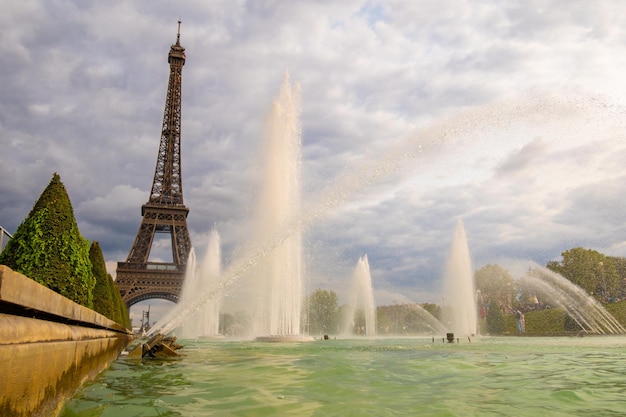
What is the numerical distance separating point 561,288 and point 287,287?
32.9 m

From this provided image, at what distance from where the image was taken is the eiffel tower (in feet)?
209

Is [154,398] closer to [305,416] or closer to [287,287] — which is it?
[305,416]

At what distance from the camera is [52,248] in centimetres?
969

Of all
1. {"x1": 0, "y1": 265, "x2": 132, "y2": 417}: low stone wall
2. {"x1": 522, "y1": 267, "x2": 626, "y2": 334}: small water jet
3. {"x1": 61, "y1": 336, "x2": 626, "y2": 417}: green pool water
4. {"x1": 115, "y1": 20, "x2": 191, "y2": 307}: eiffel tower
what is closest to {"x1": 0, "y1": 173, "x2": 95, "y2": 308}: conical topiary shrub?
{"x1": 61, "y1": 336, "x2": 626, "y2": 417}: green pool water

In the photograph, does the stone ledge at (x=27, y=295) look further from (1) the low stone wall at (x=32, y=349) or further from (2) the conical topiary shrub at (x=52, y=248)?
(2) the conical topiary shrub at (x=52, y=248)

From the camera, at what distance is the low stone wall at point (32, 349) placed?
3201mm

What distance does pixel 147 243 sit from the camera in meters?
66.3

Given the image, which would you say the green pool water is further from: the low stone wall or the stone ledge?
the stone ledge

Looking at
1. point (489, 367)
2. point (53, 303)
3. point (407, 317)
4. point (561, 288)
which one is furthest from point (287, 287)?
point (407, 317)

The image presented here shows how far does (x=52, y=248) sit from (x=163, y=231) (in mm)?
65003

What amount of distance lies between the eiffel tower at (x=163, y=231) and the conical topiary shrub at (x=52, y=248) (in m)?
55.5

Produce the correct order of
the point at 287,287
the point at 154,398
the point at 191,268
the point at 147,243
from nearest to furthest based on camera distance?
the point at 154,398 → the point at 287,287 → the point at 191,268 → the point at 147,243

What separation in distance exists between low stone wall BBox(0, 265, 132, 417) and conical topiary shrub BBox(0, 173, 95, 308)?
418 cm

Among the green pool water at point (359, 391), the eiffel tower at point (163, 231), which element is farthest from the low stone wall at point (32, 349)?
the eiffel tower at point (163, 231)
